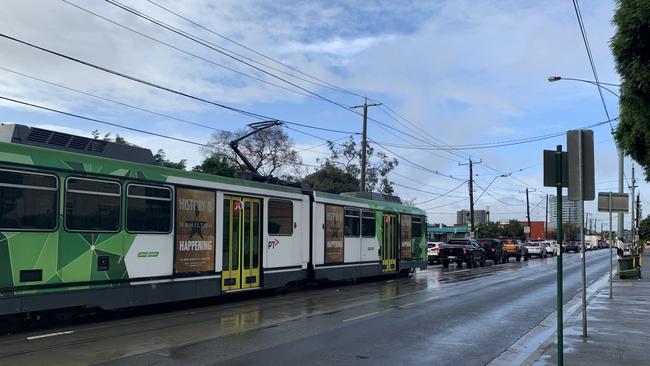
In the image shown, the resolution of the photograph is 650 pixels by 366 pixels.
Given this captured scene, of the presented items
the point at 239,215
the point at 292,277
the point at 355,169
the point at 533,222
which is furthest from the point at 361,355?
the point at 533,222

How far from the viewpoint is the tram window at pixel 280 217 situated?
16.8 meters

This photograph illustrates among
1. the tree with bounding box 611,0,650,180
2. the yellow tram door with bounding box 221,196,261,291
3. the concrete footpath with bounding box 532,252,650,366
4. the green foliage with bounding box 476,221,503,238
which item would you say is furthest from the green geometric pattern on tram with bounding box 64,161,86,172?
the green foliage with bounding box 476,221,503,238

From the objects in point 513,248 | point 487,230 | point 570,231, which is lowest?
point 570,231

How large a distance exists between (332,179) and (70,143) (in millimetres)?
50545

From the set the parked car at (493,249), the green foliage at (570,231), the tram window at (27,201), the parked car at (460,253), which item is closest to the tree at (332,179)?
the parked car at (493,249)

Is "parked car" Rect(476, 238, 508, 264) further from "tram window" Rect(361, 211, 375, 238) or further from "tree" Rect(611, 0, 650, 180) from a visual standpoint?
"tree" Rect(611, 0, 650, 180)

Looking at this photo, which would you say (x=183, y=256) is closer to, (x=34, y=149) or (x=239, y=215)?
(x=239, y=215)

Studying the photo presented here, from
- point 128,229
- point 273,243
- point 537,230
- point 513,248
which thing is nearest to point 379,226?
point 273,243

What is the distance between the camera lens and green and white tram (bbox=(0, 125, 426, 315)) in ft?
33.2

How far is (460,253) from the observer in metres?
36.0

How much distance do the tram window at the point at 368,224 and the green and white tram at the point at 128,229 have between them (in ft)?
11.9

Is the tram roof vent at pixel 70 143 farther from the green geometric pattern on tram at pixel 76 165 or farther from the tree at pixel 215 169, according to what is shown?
the tree at pixel 215 169

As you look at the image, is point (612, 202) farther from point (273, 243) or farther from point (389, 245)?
point (389, 245)

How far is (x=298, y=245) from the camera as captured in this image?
1808 centimetres
